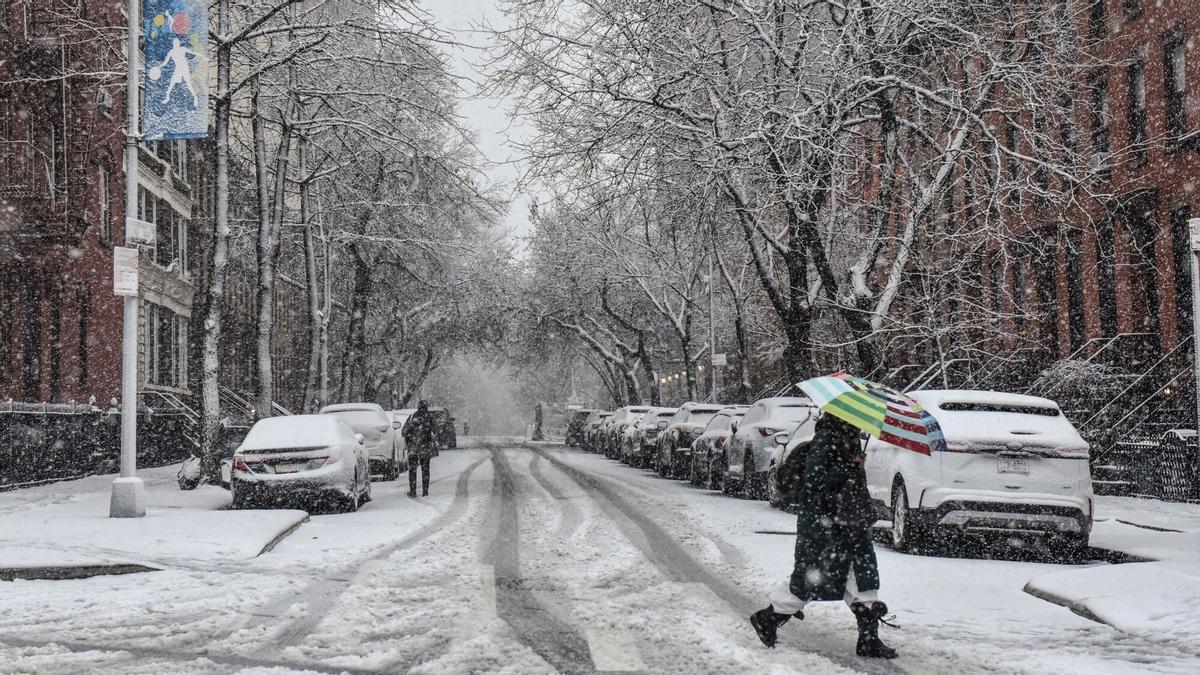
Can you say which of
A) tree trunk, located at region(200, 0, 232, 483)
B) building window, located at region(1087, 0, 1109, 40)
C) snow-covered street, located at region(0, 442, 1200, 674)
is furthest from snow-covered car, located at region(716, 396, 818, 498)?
building window, located at region(1087, 0, 1109, 40)

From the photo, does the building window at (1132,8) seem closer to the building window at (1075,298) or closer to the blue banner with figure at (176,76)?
the building window at (1075,298)

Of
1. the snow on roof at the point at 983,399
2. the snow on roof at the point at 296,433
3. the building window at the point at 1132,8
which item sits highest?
the building window at the point at 1132,8

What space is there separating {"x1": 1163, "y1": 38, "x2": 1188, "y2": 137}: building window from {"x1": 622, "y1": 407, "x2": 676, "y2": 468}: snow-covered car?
12.8 metres

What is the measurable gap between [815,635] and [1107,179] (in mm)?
20447

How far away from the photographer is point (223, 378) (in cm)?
4503

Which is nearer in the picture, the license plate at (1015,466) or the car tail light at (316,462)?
the license plate at (1015,466)

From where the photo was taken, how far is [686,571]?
10.8 meters

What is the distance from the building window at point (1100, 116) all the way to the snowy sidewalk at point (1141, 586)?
1375 cm

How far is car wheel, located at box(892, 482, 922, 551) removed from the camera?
12.1 meters

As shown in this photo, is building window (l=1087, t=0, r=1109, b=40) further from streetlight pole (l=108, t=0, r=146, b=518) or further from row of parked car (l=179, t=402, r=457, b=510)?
streetlight pole (l=108, t=0, r=146, b=518)

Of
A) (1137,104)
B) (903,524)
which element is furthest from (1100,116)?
(903,524)

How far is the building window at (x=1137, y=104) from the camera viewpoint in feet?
79.5

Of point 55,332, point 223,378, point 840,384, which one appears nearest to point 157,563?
point 840,384

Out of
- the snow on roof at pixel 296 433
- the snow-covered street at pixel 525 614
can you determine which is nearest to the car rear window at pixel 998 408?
the snow-covered street at pixel 525 614
